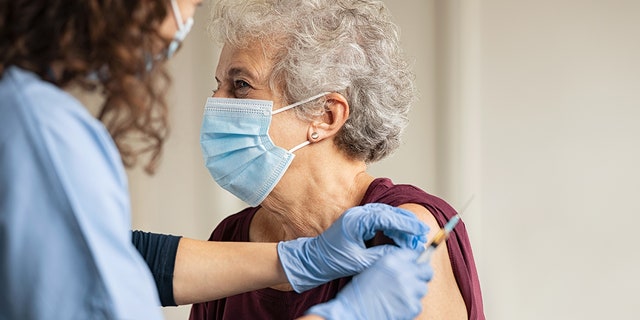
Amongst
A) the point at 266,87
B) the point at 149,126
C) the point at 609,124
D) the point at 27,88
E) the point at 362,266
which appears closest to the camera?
the point at 27,88

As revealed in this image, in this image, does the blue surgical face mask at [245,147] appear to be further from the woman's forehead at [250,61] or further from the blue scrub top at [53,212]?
the blue scrub top at [53,212]

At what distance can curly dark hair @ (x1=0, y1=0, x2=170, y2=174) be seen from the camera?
968 mm

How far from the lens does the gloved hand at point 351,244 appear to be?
4.70ft

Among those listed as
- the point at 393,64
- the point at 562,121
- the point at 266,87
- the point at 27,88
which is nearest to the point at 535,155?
the point at 562,121

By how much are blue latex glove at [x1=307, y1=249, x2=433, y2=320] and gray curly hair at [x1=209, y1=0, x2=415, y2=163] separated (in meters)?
0.49

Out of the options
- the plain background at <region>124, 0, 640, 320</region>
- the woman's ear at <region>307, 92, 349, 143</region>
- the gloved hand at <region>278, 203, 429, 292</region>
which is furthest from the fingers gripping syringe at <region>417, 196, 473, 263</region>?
the plain background at <region>124, 0, 640, 320</region>

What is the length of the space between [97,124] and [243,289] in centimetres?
68

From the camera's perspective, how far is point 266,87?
175 centimetres

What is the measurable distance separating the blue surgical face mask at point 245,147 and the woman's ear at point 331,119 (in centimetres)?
2

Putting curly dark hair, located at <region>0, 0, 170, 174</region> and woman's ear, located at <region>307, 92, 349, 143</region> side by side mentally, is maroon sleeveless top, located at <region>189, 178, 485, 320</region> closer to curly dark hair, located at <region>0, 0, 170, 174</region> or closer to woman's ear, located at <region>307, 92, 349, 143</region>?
woman's ear, located at <region>307, 92, 349, 143</region>

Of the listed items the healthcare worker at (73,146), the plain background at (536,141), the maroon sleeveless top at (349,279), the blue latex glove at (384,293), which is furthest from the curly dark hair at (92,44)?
the plain background at (536,141)

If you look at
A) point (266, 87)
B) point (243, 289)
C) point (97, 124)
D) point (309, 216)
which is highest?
point (266, 87)

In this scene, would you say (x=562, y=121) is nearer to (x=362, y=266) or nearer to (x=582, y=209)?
(x=582, y=209)

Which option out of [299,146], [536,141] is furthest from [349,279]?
[536,141]
